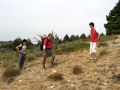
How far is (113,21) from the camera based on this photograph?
38938mm

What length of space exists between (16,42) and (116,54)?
32718 mm

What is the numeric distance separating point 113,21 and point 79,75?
2451 cm

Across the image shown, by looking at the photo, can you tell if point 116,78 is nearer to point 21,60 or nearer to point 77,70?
point 77,70

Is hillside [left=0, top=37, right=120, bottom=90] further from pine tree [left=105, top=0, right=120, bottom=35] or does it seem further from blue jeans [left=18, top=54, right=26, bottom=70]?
pine tree [left=105, top=0, right=120, bottom=35]

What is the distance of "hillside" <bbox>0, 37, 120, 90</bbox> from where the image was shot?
Answer: 1412cm

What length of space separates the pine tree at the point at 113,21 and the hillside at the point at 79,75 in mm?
18714

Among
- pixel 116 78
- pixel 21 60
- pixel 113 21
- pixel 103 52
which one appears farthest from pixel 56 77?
pixel 113 21

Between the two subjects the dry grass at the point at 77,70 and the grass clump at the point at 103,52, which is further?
the grass clump at the point at 103,52

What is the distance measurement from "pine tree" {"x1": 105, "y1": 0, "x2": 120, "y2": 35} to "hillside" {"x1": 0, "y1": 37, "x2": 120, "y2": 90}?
1871 centimetres

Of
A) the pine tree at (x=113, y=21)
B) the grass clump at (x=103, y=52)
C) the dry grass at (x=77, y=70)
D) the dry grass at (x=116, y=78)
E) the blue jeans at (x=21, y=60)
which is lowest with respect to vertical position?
the dry grass at (x=116, y=78)

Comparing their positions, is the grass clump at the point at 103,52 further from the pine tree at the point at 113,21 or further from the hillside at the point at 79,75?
the pine tree at the point at 113,21

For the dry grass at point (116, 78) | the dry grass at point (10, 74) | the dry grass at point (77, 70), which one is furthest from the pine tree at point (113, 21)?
the dry grass at point (116, 78)

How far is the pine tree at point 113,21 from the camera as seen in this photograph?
3738 cm

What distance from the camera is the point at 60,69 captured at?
16438mm
